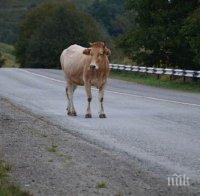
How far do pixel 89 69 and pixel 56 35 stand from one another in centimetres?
8181

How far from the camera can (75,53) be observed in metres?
19.8

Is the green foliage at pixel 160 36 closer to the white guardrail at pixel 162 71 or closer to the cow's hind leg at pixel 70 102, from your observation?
the white guardrail at pixel 162 71

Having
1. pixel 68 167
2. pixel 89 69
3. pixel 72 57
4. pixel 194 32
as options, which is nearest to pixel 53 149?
pixel 68 167

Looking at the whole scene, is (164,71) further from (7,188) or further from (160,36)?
(7,188)

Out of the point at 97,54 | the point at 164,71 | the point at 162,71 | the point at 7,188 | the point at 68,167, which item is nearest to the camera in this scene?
the point at 7,188

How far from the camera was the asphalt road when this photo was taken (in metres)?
11.5

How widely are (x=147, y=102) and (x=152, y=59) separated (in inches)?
860

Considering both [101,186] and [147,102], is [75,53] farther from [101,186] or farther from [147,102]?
[101,186]

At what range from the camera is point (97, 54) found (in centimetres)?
1820

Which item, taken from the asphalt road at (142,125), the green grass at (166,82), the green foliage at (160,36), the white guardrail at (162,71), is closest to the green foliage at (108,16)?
the white guardrail at (162,71)

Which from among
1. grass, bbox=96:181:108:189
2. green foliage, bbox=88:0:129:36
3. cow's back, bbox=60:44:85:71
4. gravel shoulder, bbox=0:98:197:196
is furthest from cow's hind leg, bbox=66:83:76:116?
green foliage, bbox=88:0:129:36

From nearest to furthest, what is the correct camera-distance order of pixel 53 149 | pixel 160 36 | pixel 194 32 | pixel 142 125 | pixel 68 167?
pixel 68 167, pixel 53 149, pixel 142 125, pixel 194 32, pixel 160 36

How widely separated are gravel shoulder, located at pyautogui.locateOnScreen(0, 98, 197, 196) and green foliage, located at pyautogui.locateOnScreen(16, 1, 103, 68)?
81.3 metres

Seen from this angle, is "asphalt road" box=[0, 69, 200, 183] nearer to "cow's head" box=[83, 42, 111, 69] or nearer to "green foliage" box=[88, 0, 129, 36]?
"cow's head" box=[83, 42, 111, 69]
